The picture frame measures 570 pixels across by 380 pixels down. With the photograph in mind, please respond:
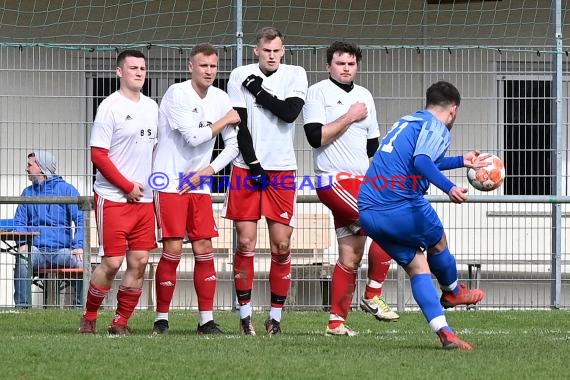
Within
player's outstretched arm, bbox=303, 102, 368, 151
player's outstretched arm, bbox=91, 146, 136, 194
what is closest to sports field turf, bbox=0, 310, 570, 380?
player's outstretched arm, bbox=91, 146, 136, 194

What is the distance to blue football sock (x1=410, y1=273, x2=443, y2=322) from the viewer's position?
8.74m

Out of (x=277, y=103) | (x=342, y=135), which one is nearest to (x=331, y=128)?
(x=342, y=135)

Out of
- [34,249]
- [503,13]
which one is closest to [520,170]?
[503,13]

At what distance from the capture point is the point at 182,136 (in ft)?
33.4

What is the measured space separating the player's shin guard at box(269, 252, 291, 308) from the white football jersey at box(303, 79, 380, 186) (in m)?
0.66

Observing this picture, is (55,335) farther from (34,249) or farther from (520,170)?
(520,170)

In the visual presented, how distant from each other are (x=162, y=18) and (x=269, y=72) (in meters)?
5.80

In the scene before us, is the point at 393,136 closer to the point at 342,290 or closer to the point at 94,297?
the point at 342,290

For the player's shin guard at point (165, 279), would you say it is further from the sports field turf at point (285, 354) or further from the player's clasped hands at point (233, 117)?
the player's clasped hands at point (233, 117)

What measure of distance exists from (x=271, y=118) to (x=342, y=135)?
0.56 m

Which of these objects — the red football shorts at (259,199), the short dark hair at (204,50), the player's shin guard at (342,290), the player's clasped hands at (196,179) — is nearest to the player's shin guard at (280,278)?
the red football shorts at (259,199)

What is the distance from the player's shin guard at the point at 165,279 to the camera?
1028 cm

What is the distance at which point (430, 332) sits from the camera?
10609mm

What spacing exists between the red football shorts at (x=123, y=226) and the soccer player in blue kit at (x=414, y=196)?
1.90 m
